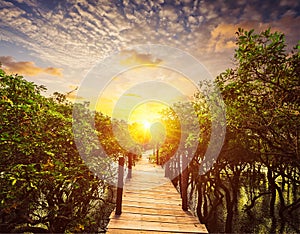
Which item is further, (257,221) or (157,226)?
(257,221)

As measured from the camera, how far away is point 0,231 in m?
8.67

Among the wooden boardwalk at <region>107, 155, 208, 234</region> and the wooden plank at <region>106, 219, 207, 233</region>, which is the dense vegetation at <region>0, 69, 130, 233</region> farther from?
the wooden plank at <region>106, 219, 207, 233</region>

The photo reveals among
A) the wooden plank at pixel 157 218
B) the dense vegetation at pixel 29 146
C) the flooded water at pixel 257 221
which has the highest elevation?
the dense vegetation at pixel 29 146

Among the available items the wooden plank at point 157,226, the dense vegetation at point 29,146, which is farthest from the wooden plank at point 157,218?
the dense vegetation at point 29,146

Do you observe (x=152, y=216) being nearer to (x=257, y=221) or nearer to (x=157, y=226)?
(x=157, y=226)

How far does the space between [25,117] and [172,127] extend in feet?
35.8

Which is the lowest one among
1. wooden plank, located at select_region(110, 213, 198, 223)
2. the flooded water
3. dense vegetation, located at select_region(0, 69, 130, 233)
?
the flooded water

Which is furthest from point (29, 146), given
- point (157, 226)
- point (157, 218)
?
point (157, 218)

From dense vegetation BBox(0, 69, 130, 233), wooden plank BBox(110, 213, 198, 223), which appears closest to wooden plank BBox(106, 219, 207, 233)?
wooden plank BBox(110, 213, 198, 223)

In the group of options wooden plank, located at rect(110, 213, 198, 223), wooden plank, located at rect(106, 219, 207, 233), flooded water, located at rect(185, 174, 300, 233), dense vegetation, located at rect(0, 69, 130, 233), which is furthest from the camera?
flooded water, located at rect(185, 174, 300, 233)

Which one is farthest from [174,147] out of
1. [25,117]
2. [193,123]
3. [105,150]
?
[25,117]

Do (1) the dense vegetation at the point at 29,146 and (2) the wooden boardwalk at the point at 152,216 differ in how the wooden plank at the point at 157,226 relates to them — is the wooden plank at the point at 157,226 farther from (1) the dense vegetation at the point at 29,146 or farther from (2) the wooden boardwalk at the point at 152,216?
(1) the dense vegetation at the point at 29,146

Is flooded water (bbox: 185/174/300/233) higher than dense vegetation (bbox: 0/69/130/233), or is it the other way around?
dense vegetation (bbox: 0/69/130/233)

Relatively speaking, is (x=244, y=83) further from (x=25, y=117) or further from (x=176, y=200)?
(x=25, y=117)
